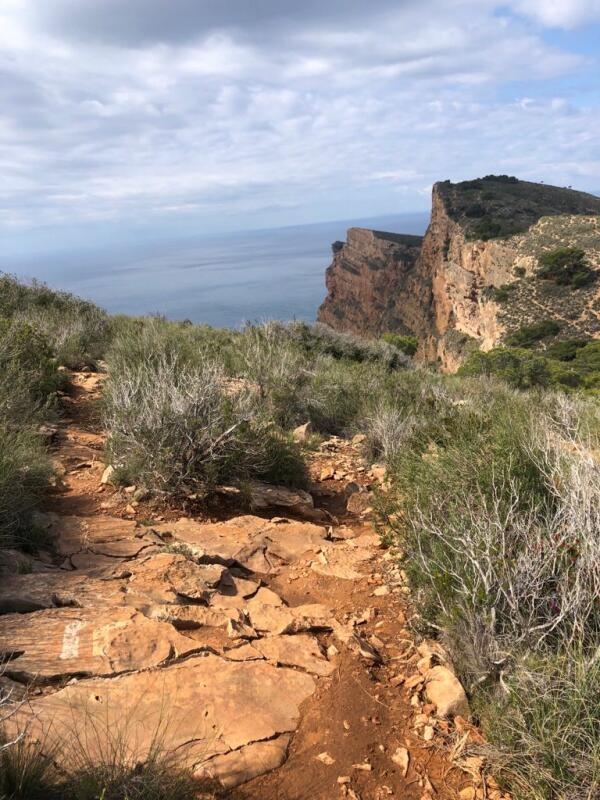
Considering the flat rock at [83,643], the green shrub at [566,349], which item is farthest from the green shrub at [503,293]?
the flat rock at [83,643]

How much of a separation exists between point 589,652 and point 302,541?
8.90 feet

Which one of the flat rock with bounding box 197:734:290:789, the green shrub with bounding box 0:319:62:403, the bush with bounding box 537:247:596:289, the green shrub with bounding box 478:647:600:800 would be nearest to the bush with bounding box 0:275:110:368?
the green shrub with bounding box 0:319:62:403

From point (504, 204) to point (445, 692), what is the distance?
5201 centimetres

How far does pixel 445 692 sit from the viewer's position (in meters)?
2.83

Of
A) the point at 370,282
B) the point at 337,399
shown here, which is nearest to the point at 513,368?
the point at 337,399

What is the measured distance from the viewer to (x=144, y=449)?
5.41m

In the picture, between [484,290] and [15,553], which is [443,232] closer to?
[484,290]

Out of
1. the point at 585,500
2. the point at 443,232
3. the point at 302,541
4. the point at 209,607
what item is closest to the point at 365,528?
the point at 302,541

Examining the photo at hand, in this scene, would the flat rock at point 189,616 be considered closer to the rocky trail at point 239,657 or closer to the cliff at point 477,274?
the rocky trail at point 239,657

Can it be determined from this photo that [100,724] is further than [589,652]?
No

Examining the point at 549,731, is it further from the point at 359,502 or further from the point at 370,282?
the point at 370,282

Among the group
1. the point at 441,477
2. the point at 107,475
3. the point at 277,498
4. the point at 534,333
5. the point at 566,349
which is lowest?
the point at 566,349

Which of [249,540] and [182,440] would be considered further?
[182,440]

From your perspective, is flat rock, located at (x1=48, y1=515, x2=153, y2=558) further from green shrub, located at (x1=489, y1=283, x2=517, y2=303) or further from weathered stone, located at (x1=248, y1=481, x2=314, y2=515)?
green shrub, located at (x1=489, y1=283, x2=517, y2=303)
